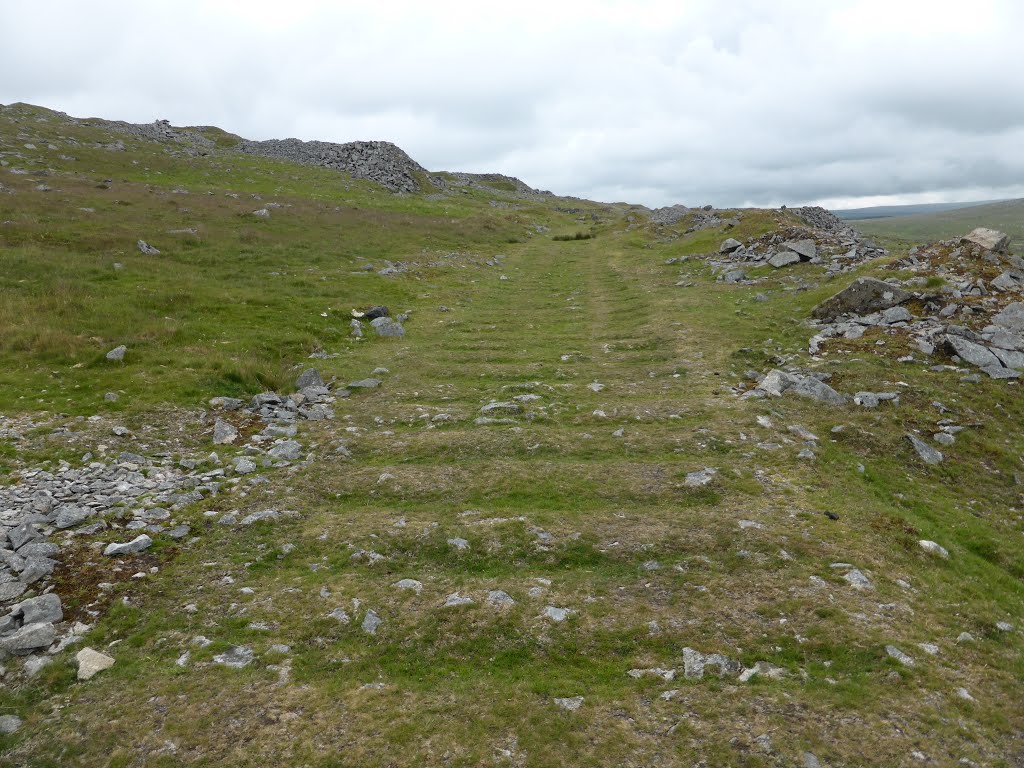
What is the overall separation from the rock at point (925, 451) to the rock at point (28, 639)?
17.4 meters

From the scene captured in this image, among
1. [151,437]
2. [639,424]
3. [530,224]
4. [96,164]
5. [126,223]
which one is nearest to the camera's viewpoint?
[151,437]

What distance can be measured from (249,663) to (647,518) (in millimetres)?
7289

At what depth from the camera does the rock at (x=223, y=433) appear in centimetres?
1446

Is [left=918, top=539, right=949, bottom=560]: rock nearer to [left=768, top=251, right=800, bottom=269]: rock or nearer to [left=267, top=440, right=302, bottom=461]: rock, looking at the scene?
[left=267, top=440, right=302, bottom=461]: rock

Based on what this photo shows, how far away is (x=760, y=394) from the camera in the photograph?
17.0m

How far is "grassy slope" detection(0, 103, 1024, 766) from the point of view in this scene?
22.1 feet

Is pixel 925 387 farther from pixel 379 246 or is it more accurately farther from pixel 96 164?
pixel 96 164

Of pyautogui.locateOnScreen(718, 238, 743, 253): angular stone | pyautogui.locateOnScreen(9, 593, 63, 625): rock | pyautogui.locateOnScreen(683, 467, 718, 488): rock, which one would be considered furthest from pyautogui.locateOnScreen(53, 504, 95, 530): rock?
pyautogui.locateOnScreen(718, 238, 743, 253): angular stone

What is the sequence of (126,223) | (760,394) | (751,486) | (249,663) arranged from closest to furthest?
1. (249,663)
2. (751,486)
3. (760,394)
4. (126,223)

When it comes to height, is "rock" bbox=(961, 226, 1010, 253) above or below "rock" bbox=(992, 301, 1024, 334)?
above

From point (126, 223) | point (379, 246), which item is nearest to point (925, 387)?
point (379, 246)

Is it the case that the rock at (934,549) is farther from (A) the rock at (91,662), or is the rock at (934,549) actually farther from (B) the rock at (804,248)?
(B) the rock at (804,248)

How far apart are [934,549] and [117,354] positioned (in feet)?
72.9

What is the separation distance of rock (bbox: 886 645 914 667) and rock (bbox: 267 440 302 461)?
40.5 ft
